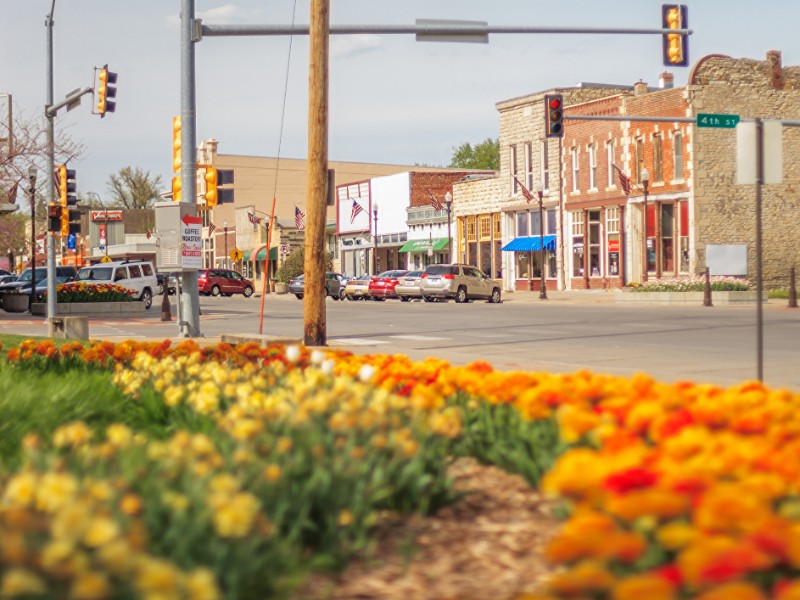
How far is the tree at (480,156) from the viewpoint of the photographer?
12750cm

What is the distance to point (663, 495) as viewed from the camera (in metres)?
3.85

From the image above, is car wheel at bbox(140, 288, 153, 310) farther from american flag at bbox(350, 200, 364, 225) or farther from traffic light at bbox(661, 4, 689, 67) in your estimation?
american flag at bbox(350, 200, 364, 225)

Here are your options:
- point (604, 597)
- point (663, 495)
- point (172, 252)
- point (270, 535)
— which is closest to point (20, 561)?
point (270, 535)

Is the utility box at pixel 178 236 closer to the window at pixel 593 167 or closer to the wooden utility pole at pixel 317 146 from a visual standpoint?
the wooden utility pole at pixel 317 146

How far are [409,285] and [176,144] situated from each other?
3423 centimetres

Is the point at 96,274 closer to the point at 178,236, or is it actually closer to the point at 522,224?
the point at 522,224

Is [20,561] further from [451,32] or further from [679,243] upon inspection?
[679,243]

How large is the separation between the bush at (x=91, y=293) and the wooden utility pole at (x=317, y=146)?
2227cm

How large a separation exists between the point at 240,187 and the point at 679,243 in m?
64.9

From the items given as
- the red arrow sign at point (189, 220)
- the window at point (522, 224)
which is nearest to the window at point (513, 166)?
the window at point (522, 224)

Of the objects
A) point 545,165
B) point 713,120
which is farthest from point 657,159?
point 713,120

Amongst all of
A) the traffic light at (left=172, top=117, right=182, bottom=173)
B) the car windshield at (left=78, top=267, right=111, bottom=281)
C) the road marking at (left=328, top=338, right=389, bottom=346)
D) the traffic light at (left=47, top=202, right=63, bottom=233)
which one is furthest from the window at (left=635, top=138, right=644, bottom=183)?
the traffic light at (left=172, top=117, right=182, bottom=173)

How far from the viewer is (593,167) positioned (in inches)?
2317

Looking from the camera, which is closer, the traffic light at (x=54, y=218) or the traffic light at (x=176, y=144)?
the traffic light at (x=176, y=144)
